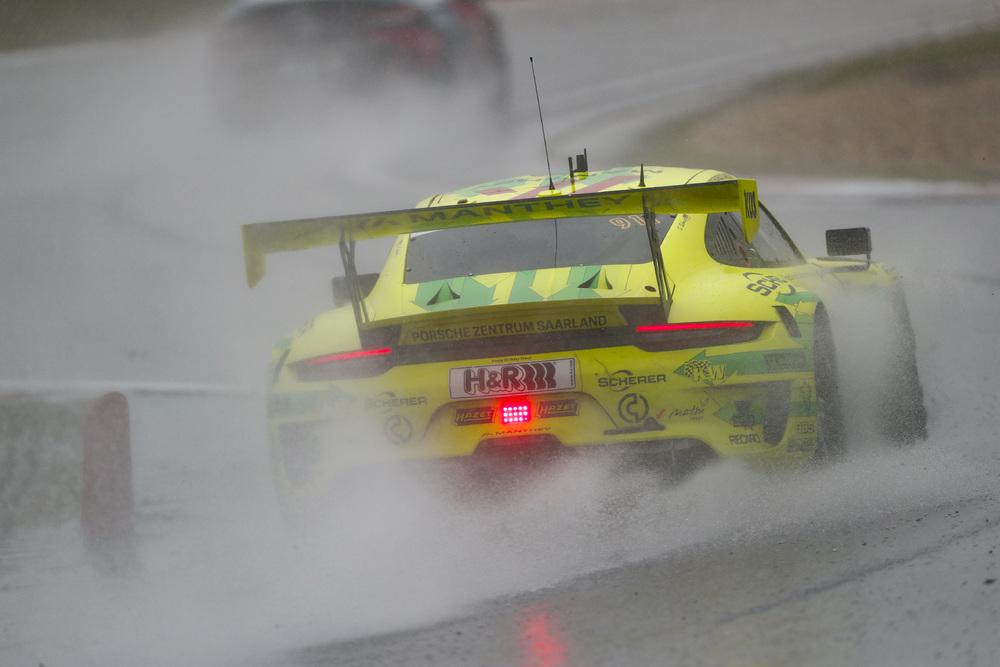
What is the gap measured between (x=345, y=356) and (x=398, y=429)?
35 centimetres

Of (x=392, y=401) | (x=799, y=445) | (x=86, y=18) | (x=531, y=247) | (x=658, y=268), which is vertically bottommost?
(x=799, y=445)

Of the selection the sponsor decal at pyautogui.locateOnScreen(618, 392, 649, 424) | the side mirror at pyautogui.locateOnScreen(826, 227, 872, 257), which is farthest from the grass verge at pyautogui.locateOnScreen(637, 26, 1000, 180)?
the sponsor decal at pyautogui.locateOnScreen(618, 392, 649, 424)

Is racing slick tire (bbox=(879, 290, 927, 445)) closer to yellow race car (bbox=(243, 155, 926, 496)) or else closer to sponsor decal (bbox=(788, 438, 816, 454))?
yellow race car (bbox=(243, 155, 926, 496))

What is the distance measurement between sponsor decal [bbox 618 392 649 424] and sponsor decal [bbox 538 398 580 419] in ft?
0.50

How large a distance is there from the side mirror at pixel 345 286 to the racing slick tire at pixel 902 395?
214 cm

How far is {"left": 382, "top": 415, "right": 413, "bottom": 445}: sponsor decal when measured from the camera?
552 centimetres

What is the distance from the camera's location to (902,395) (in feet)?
22.5

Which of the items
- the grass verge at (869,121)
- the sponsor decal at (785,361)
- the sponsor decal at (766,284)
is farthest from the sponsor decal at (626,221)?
the grass verge at (869,121)

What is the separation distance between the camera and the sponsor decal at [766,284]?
565 centimetres

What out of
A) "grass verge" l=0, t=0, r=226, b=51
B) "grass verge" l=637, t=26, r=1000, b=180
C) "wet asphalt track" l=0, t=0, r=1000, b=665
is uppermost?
"grass verge" l=0, t=0, r=226, b=51

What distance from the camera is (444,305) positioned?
5621 mm

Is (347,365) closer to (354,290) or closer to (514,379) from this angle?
(354,290)

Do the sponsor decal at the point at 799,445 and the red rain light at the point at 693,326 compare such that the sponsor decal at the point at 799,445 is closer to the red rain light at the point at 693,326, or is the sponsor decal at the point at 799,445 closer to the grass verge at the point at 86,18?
the red rain light at the point at 693,326

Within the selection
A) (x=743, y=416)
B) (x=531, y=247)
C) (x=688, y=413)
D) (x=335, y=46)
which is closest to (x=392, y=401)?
(x=531, y=247)
